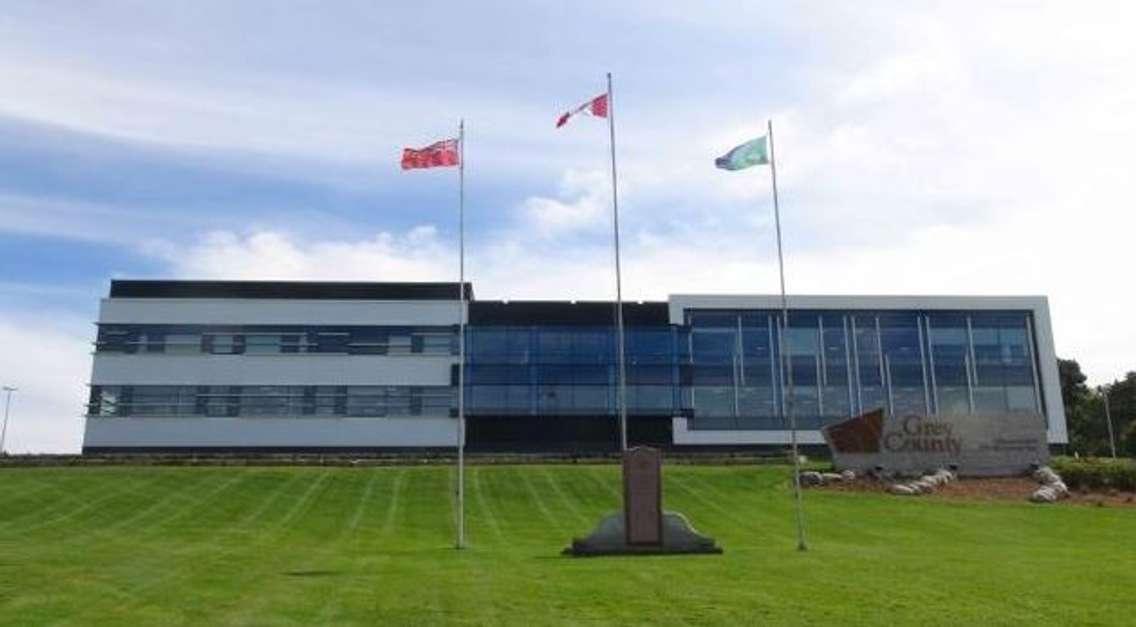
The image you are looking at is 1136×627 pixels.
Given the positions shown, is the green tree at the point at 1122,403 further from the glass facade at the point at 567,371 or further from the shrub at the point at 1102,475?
the shrub at the point at 1102,475

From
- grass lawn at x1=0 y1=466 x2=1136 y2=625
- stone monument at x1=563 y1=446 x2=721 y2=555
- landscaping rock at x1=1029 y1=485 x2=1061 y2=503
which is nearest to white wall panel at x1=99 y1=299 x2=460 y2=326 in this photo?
grass lawn at x1=0 y1=466 x2=1136 y2=625

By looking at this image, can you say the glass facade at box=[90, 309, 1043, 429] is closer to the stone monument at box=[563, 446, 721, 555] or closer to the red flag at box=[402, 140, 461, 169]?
the red flag at box=[402, 140, 461, 169]

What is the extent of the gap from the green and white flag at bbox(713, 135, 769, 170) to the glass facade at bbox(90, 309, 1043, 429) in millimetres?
47966

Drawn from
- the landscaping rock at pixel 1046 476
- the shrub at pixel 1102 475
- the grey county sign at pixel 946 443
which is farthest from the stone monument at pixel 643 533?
the shrub at pixel 1102 475

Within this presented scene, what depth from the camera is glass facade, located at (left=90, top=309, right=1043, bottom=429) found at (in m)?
75.1

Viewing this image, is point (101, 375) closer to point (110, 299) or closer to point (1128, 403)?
point (110, 299)

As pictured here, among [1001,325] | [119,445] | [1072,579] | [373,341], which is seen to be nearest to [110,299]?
[119,445]

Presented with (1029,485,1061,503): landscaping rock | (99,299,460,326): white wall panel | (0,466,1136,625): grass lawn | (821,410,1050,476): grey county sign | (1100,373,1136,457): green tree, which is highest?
(99,299,460,326): white wall panel

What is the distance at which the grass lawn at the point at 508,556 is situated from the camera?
14391 millimetres

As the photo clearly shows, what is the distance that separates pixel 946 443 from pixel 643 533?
25.8 m

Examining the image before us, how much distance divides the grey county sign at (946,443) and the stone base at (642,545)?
22693mm

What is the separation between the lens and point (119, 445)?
73.7 metres

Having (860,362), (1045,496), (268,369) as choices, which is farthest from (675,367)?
(1045,496)

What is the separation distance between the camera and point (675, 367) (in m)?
77.1
